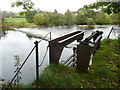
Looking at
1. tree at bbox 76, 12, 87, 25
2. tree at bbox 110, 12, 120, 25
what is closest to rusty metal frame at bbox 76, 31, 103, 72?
tree at bbox 76, 12, 87, 25

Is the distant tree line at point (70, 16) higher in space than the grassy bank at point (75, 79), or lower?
higher

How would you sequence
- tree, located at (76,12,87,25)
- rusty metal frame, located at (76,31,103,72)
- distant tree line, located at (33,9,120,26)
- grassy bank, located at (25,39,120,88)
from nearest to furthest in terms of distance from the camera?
grassy bank, located at (25,39,120,88) → rusty metal frame, located at (76,31,103,72) → distant tree line, located at (33,9,120,26) → tree, located at (76,12,87,25)

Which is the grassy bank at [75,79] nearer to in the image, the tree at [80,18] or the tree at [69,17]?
the tree at [69,17]

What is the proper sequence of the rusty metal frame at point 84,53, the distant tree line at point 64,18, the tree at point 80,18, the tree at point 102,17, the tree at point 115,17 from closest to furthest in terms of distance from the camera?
1. the rusty metal frame at point 84,53
2. the distant tree line at point 64,18
3. the tree at point 80,18
4. the tree at point 115,17
5. the tree at point 102,17

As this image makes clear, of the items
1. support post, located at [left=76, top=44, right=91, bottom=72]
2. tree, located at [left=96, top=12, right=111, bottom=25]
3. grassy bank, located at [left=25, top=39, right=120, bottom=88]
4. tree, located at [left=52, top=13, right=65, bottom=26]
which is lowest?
grassy bank, located at [left=25, top=39, right=120, bottom=88]

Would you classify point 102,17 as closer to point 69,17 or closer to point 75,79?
point 69,17

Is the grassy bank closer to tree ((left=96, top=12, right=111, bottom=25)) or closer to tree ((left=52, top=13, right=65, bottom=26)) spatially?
tree ((left=52, top=13, right=65, bottom=26))

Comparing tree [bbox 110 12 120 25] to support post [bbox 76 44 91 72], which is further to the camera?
tree [bbox 110 12 120 25]

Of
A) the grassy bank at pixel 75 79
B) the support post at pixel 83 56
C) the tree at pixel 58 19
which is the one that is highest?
the tree at pixel 58 19

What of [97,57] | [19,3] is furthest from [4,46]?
[97,57]

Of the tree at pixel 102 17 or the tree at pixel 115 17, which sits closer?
the tree at pixel 115 17

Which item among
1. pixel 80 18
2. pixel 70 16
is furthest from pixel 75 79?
pixel 80 18

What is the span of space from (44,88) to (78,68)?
0.90 metres

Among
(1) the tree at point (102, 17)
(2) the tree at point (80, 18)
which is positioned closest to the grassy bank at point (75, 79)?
(2) the tree at point (80, 18)
